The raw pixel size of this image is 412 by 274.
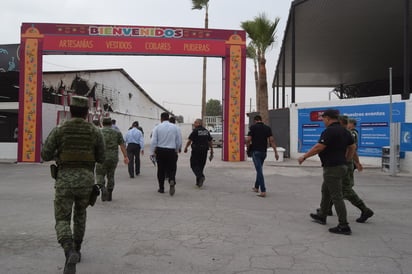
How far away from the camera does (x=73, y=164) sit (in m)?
3.38

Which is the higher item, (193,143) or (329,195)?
(193,143)

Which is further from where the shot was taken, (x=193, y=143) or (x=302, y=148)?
(x=302, y=148)

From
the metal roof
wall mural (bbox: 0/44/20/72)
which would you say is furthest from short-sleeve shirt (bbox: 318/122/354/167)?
wall mural (bbox: 0/44/20/72)

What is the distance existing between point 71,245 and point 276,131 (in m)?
15.2

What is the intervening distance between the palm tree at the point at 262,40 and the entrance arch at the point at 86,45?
1944 mm

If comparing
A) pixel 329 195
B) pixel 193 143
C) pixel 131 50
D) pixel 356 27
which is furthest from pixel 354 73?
pixel 329 195

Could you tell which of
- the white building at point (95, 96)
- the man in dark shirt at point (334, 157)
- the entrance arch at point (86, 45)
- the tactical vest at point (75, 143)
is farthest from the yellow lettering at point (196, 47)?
the tactical vest at point (75, 143)

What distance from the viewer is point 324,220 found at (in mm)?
5098

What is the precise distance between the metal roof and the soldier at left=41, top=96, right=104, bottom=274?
43.7 ft

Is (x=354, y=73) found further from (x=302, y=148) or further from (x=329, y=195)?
(x=329, y=195)

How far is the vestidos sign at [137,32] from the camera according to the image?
47.4 ft

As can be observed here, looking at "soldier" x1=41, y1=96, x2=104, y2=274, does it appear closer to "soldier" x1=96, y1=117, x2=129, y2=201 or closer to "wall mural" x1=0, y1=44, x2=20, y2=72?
"soldier" x1=96, y1=117, x2=129, y2=201

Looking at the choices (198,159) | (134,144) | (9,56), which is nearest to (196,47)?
(134,144)

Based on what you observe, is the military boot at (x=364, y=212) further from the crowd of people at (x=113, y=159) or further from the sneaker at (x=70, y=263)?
the sneaker at (x=70, y=263)
